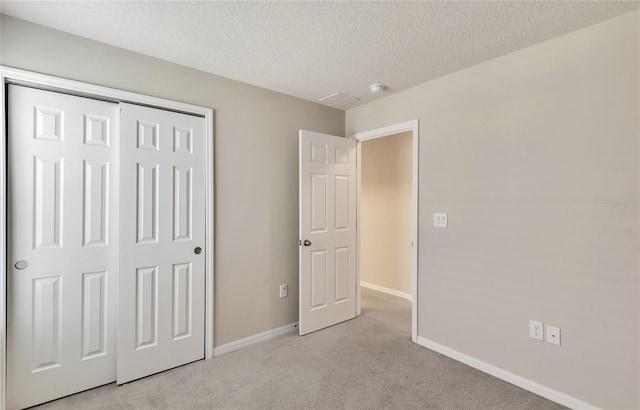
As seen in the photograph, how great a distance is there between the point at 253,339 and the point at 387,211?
2.59 m

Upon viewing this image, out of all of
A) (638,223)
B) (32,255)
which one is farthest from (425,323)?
(32,255)

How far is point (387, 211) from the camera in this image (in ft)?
14.9

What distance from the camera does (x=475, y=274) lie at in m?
2.46

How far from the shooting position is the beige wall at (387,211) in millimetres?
4289

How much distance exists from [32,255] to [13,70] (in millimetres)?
1111

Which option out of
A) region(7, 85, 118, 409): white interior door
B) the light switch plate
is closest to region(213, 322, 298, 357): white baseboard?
region(7, 85, 118, 409): white interior door

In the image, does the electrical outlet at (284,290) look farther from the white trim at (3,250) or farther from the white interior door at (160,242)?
the white trim at (3,250)

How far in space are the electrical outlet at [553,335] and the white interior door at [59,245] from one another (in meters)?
3.00

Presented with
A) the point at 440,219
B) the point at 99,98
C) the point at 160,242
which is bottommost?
the point at 160,242

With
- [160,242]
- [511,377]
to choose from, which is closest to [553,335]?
[511,377]

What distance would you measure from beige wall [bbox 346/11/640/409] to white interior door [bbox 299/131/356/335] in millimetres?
858

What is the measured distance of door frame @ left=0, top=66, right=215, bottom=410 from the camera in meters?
1.80

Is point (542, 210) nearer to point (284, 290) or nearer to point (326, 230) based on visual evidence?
point (326, 230)

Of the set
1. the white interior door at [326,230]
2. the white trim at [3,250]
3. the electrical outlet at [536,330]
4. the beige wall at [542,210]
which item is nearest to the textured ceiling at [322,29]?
the beige wall at [542,210]
